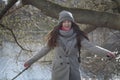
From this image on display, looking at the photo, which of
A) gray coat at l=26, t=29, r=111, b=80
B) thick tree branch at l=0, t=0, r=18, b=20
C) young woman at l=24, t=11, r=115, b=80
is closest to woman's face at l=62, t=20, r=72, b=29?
young woman at l=24, t=11, r=115, b=80

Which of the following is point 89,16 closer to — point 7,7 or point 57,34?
point 7,7

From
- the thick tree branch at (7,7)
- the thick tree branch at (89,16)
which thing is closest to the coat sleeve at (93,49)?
the thick tree branch at (89,16)

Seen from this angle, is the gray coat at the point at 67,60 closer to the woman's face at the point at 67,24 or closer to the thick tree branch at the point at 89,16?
the woman's face at the point at 67,24

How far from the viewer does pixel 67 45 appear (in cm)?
405

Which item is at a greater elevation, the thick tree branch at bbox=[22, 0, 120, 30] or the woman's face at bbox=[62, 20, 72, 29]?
the woman's face at bbox=[62, 20, 72, 29]

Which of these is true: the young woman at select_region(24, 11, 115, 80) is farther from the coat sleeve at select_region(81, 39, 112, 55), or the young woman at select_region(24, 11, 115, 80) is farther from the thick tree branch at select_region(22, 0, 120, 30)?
the thick tree branch at select_region(22, 0, 120, 30)

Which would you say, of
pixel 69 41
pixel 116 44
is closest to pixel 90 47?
pixel 69 41

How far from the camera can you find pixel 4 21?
9102 millimetres

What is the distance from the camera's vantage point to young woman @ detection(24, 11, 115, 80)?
402cm

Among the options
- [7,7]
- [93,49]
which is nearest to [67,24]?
[93,49]

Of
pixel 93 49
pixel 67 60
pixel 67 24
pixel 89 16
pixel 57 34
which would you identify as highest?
pixel 67 24

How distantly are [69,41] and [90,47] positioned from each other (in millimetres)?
252

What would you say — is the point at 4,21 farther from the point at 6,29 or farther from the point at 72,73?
the point at 72,73

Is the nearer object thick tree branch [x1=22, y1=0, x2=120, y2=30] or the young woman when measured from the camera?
the young woman
